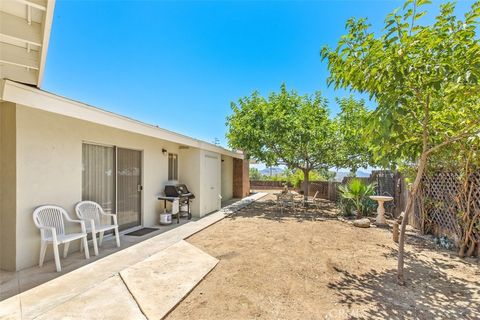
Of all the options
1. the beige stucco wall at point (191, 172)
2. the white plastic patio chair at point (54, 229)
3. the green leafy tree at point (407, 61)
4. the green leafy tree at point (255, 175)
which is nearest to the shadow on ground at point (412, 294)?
the green leafy tree at point (407, 61)

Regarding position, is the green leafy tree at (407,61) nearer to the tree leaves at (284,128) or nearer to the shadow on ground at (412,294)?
the shadow on ground at (412,294)

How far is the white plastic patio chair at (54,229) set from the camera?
4191 millimetres

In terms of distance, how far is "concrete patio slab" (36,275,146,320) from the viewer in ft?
9.57

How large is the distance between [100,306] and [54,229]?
188cm

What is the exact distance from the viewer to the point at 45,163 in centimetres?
478

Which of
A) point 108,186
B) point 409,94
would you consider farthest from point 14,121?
point 409,94

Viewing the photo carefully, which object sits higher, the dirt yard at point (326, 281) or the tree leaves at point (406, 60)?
the tree leaves at point (406, 60)

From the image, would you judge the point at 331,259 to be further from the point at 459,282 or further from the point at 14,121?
the point at 14,121

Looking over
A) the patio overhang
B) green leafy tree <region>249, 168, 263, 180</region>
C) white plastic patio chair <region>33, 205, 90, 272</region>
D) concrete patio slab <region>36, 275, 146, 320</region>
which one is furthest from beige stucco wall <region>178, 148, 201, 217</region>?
green leafy tree <region>249, 168, 263, 180</region>

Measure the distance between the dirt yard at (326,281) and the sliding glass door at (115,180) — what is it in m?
2.16

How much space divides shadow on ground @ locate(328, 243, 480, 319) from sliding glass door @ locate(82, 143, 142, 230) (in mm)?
5548

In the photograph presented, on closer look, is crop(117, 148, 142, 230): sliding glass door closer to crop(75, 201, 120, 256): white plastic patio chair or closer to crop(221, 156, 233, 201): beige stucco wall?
crop(75, 201, 120, 256): white plastic patio chair

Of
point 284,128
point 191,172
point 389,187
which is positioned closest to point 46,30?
point 191,172

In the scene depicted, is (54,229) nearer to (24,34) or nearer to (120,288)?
(120,288)
